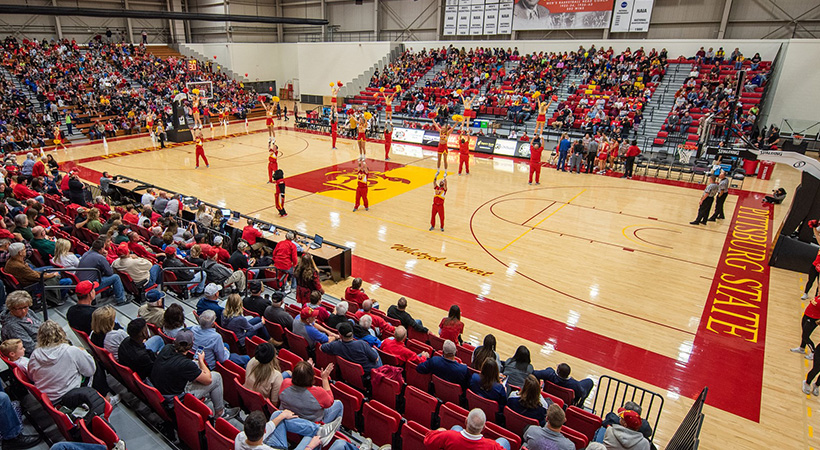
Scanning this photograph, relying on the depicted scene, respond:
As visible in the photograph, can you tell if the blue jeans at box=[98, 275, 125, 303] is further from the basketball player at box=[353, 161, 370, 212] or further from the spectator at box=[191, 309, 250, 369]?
the basketball player at box=[353, 161, 370, 212]

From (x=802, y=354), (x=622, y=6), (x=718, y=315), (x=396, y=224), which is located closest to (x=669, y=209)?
(x=718, y=315)

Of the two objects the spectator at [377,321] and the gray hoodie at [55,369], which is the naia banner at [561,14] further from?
the gray hoodie at [55,369]

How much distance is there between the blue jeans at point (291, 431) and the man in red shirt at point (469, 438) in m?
1.10

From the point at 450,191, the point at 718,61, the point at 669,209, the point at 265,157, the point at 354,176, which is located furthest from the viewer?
the point at 718,61

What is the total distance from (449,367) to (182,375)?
3.02m

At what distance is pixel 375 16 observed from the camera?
43.2m

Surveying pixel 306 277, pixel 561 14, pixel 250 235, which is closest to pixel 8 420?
pixel 306 277

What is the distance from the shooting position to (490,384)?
5.48 m

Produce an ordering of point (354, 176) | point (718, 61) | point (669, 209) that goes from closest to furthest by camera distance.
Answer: point (669, 209) → point (354, 176) → point (718, 61)

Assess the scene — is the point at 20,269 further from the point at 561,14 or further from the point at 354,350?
the point at 561,14

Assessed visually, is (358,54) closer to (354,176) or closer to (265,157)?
(265,157)

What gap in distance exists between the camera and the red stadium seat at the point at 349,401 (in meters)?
5.32

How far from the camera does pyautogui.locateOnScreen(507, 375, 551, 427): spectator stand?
17.0 ft

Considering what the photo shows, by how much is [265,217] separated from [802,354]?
Answer: 43.7 feet
